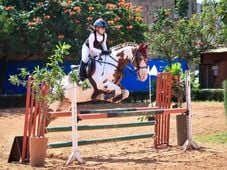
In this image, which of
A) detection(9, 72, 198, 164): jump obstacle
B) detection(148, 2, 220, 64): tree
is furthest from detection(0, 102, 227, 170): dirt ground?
detection(148, 2, 220, 64): tree

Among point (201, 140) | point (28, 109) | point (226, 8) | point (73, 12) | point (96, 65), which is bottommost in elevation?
point (201, 140)

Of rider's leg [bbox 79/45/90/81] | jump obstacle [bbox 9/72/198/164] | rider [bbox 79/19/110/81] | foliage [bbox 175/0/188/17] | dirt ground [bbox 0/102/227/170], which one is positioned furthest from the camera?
foliage [bbox 175/0/188/17]

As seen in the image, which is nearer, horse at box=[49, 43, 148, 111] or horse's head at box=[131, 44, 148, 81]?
horse's head at box=[131, 44, 148, 81]

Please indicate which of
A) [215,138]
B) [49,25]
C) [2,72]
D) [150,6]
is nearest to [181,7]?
[150,6]

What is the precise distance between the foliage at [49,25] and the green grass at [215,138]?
12.4 meters

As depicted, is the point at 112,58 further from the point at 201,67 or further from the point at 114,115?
the point at 201,67

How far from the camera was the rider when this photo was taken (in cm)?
1056

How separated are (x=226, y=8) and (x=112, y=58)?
2.93 m

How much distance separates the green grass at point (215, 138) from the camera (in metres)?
11.4

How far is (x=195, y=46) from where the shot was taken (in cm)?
3294

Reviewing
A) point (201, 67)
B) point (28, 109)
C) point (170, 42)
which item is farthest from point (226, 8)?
point (201, 67)

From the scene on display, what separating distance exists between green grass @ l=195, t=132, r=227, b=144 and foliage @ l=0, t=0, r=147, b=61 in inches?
487

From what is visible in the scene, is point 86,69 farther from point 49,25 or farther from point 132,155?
point 49,25

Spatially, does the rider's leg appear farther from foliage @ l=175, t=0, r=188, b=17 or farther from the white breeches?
foliage @ l=175, t=0, r=188, b=17
